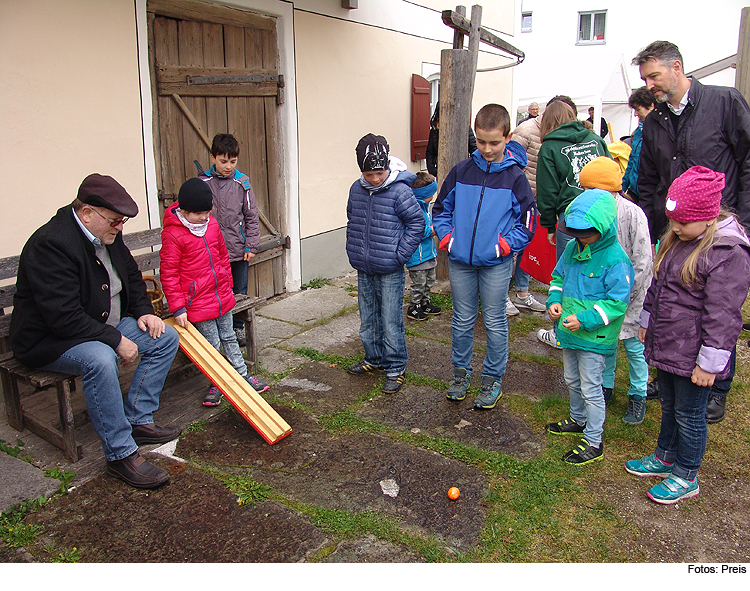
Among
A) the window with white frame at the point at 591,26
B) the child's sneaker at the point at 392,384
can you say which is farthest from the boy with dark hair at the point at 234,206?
the window with white frame at the point at 591,26

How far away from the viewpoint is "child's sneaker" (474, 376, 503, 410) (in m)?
4.05

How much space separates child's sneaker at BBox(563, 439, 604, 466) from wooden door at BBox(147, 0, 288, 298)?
3.61m

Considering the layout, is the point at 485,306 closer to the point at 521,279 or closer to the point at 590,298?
the point at 590,298

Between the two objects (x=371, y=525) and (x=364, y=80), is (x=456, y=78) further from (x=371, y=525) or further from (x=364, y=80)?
(x=371, y=525)

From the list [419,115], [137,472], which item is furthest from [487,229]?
[419,115]

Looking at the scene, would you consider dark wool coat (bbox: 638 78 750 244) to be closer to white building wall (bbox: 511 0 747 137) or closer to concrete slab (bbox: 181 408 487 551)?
concrete slab (bbox: 181 408 487 551)

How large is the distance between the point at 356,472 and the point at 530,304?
3353 millimetres

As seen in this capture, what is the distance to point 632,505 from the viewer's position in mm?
3066

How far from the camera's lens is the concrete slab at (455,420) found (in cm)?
365

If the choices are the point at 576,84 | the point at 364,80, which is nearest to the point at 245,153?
the point at 364,80

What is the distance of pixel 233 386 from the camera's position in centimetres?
376

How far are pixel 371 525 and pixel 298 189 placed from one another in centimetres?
429

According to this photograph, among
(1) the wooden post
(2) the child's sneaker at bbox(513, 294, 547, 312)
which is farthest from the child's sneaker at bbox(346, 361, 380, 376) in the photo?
(1) the wooden post

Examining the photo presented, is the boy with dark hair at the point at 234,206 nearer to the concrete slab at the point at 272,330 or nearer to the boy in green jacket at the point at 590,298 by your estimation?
the concrete slab at the point at 272,330
